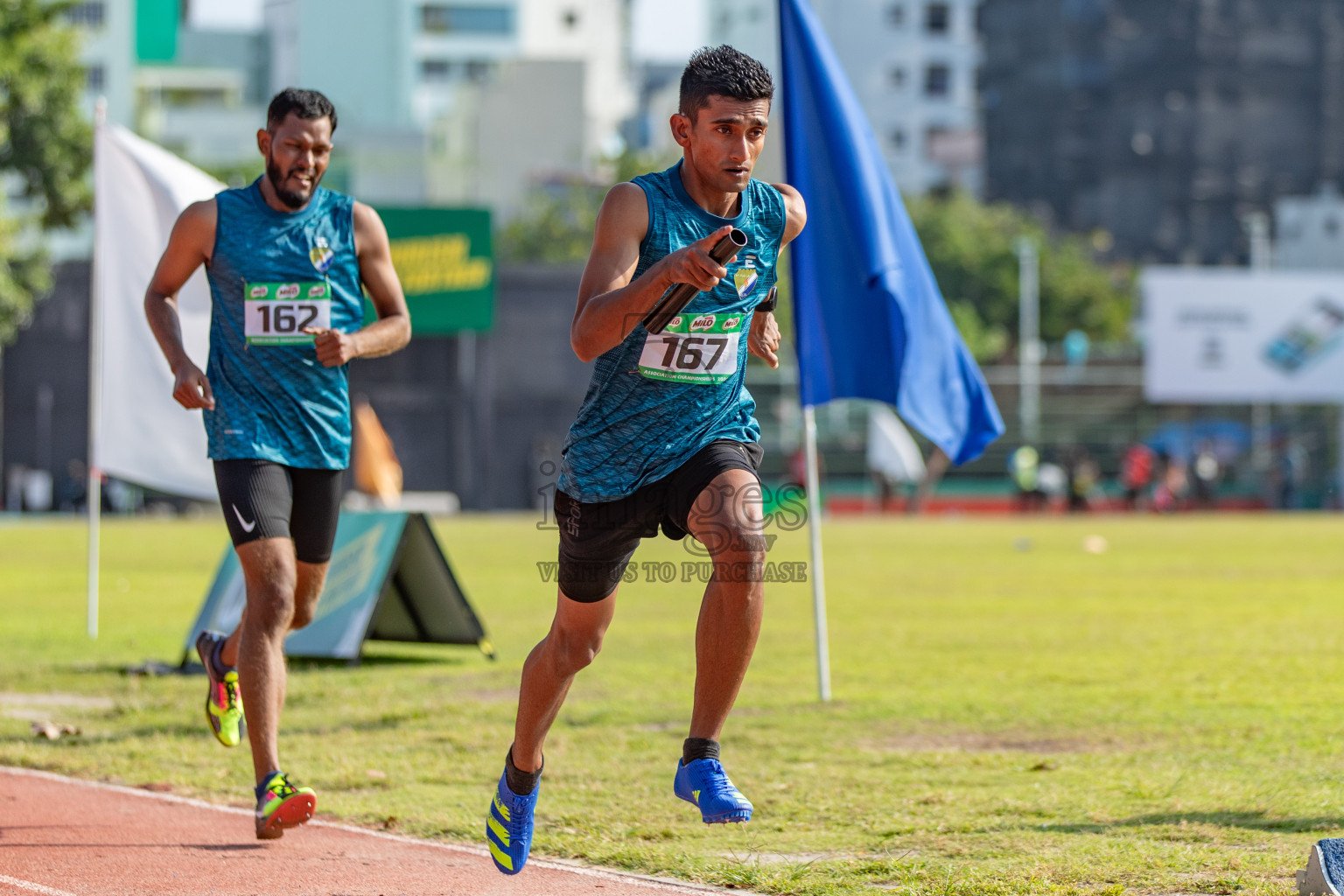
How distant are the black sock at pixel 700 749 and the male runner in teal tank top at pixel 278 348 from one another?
5.09 ft

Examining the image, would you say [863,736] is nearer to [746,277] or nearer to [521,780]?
[521,780]

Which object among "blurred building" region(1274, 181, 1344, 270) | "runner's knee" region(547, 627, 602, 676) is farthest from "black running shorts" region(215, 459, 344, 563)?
"blurred building" region(1274, 181, 1344, 270)

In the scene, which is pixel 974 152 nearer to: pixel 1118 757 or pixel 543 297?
pixel 543 297

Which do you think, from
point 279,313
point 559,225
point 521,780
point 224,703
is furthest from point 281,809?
point 559,225

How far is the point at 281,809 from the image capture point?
198 inches

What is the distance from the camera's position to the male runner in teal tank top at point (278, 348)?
5.51 metres

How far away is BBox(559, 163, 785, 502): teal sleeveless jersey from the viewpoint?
453cm

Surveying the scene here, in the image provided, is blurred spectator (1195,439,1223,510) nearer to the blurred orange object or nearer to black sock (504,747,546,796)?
the blurred orange object

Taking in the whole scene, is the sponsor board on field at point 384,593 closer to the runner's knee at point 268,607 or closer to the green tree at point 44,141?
the runner's knee at point 268,607

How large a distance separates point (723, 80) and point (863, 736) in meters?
4.06

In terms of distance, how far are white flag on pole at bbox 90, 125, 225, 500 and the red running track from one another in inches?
205

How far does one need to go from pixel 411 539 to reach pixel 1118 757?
4772 mm

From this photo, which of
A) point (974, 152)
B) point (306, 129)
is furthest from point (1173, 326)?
point (974, 152)

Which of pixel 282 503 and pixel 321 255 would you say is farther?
pixel 321 255
